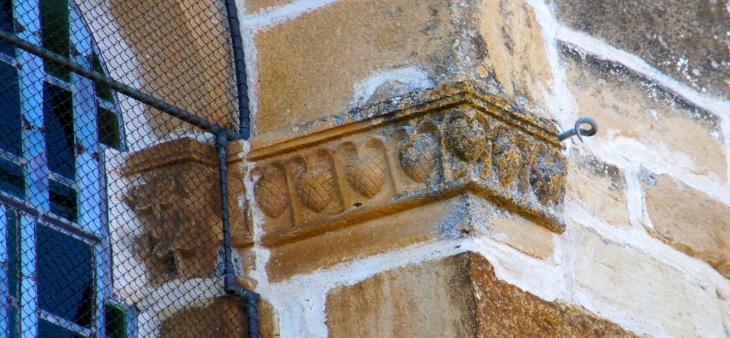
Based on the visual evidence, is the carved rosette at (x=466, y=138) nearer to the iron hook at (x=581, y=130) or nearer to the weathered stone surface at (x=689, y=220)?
the iron hook at (x=581, y=130)

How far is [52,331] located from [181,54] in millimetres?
666

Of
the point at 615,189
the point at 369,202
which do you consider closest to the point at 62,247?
the point at 369,202

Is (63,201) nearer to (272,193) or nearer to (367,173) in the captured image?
(272,193)

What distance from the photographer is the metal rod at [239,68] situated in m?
2.36

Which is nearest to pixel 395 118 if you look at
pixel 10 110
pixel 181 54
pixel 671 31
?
pixel 181 54

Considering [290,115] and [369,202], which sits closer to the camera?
[369,202]

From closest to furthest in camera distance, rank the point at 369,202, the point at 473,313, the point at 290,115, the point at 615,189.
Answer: the point at 473,313, the point at 369,202, the point at 290,115, the point at 615,189

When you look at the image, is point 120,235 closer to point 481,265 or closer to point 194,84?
point 194,84

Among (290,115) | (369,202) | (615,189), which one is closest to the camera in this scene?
(369,202)

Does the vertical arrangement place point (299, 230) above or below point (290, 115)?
below

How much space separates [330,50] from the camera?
92.7 inches

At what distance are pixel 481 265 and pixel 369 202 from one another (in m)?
0.26


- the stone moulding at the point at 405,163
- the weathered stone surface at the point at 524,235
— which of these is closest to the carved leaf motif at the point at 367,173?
the stone moulding at the point at 405,163

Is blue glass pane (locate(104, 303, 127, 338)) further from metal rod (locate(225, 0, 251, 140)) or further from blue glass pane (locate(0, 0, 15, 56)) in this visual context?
blue glass pane (locate(0, 0, 15, 56))
